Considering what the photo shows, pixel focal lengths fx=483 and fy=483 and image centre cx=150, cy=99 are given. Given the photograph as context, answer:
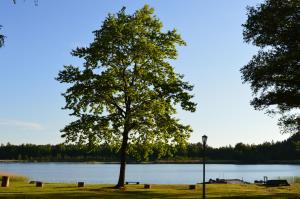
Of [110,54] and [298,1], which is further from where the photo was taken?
[110,54]

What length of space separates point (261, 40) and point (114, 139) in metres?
17.9

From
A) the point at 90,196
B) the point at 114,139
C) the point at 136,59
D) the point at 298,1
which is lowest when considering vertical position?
the point at 90,196

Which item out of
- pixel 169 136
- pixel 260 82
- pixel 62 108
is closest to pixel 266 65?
pixel 260 82

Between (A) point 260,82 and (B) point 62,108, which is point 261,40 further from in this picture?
(B) point 62,108

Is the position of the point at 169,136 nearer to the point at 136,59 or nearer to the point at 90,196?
the point at 136,59

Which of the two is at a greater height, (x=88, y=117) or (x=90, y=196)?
(x=88, y=117)

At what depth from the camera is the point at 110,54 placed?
155 ft

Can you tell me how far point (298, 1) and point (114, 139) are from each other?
22.2 metres

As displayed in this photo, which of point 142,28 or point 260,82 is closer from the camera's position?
point 260,82

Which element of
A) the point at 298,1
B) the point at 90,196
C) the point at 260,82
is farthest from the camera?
the point at 260,82

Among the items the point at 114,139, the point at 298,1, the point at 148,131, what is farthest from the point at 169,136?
the point at 298,1

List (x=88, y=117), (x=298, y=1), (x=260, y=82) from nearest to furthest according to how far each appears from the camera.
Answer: (x=298, y=1) → (x=260, y=82) → (x=88, y=117)

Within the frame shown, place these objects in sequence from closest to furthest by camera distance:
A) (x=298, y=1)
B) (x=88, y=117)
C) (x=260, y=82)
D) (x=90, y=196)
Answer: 1. (x=90, y=196)
2. (x=298, y=1)
3. (x=260, y=82)
4. (x=88, y=117)

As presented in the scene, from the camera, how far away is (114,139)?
162ft
